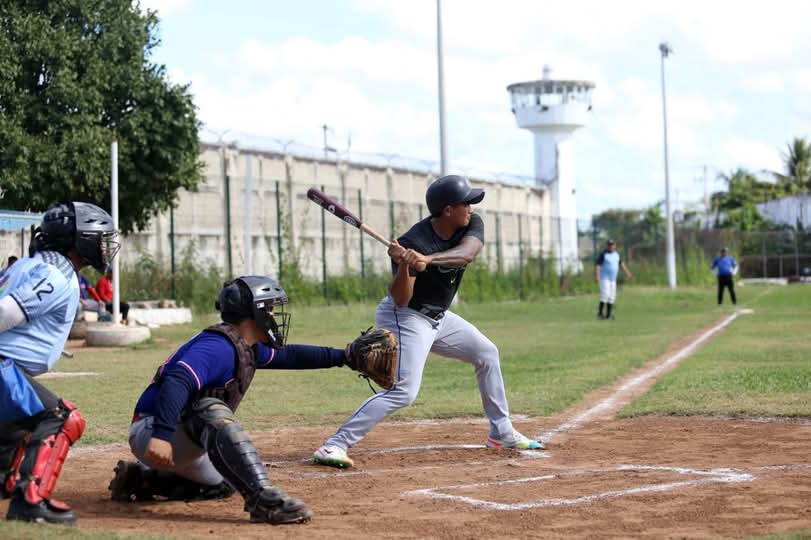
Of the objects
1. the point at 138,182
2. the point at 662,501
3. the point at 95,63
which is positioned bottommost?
the point at 662,501

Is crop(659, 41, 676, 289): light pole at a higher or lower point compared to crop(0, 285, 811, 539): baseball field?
higher

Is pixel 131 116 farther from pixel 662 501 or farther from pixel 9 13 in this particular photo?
pixel 662 501

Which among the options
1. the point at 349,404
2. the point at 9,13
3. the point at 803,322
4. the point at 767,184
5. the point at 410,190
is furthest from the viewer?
the point at 767,184

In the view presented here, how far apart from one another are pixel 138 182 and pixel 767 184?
7267cm

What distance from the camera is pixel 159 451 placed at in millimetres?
6129

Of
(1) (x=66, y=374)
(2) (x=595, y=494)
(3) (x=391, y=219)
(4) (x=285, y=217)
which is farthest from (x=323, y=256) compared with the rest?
(2) (x=595, y=494)

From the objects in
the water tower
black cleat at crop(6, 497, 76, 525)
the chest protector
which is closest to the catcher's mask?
the chest protector

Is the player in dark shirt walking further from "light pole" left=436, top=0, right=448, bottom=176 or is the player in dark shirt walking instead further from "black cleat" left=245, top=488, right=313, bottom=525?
"light pole" left=436, top=0, right=448, bottom=176

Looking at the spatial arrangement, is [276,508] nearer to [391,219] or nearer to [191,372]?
[191,372]

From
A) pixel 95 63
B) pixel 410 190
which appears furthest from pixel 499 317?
pixel 410 190

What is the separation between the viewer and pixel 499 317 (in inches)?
1169

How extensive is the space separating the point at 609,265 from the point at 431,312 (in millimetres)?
→ 20616

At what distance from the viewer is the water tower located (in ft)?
201

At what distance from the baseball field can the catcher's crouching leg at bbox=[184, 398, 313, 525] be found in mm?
94
